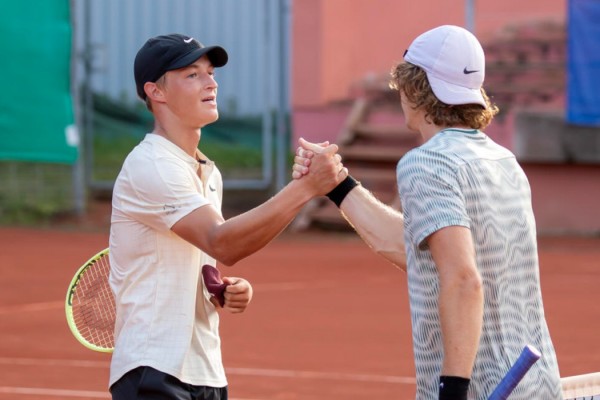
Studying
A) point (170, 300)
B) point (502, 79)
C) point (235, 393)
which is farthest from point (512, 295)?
point (502, 79)

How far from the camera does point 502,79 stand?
1662 cm

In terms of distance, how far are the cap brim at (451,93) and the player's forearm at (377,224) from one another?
2.03 feet

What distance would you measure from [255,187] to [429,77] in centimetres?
1425

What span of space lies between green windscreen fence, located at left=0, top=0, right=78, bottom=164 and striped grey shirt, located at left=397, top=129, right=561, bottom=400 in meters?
13.0

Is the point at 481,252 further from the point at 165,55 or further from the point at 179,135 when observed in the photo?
the point at 165,55

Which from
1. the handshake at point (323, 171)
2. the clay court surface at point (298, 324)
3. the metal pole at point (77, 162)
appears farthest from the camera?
the metal pole at point (77, 162)

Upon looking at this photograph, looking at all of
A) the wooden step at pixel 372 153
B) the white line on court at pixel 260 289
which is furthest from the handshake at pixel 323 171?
the wooden step at pixel 372 153

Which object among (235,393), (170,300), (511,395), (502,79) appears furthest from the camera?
(502,79)

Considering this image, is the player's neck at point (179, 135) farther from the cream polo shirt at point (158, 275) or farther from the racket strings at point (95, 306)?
the racket strings at point (95, 306)

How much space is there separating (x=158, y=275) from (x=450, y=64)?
1.02m

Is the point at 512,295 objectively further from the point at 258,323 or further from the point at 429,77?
the point at 258,323

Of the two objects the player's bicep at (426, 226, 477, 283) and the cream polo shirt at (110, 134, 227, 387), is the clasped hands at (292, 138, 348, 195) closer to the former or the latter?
the cream polo shirt at (110, 134, 227, 387)

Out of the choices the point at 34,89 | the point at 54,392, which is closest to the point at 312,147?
the point at 54,392

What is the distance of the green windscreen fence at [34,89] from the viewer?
15.6m
